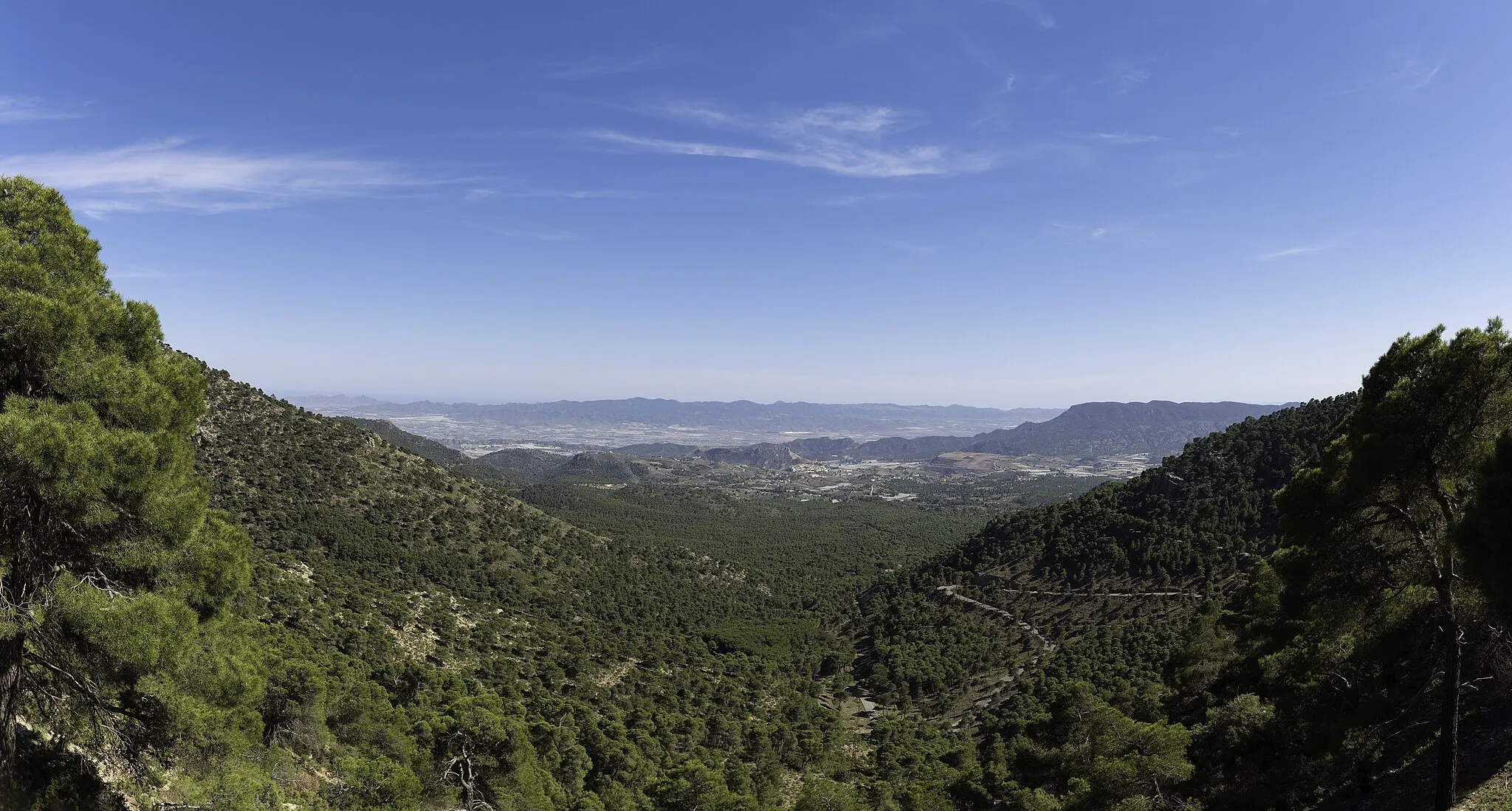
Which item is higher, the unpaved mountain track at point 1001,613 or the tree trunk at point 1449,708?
the tree trunk at point 1449,708

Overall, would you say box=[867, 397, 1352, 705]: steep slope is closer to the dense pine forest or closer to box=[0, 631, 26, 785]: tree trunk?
the dense pine forest

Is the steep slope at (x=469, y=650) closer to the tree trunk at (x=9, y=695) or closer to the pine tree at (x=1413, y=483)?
the tree trunk at (x=9, y=695)

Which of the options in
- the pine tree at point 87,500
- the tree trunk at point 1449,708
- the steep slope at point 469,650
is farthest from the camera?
the steep slope at point 469,650

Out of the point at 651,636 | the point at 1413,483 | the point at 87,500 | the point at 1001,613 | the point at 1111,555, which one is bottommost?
the point at 651,636

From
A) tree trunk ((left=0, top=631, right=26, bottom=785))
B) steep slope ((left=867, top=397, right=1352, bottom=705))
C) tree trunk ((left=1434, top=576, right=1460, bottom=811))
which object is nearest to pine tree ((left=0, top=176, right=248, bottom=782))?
tree trunk ((left=0, top=631, right=26, bottom=785))

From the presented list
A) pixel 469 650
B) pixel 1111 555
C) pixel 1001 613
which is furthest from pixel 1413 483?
pixel 1111 555

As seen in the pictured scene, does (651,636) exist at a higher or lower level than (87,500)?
lower

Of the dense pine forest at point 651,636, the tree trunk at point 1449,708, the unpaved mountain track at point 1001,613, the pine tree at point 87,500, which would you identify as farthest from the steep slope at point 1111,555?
the pine tree at point 87,500

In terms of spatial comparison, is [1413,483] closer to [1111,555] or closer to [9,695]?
[9,695]
